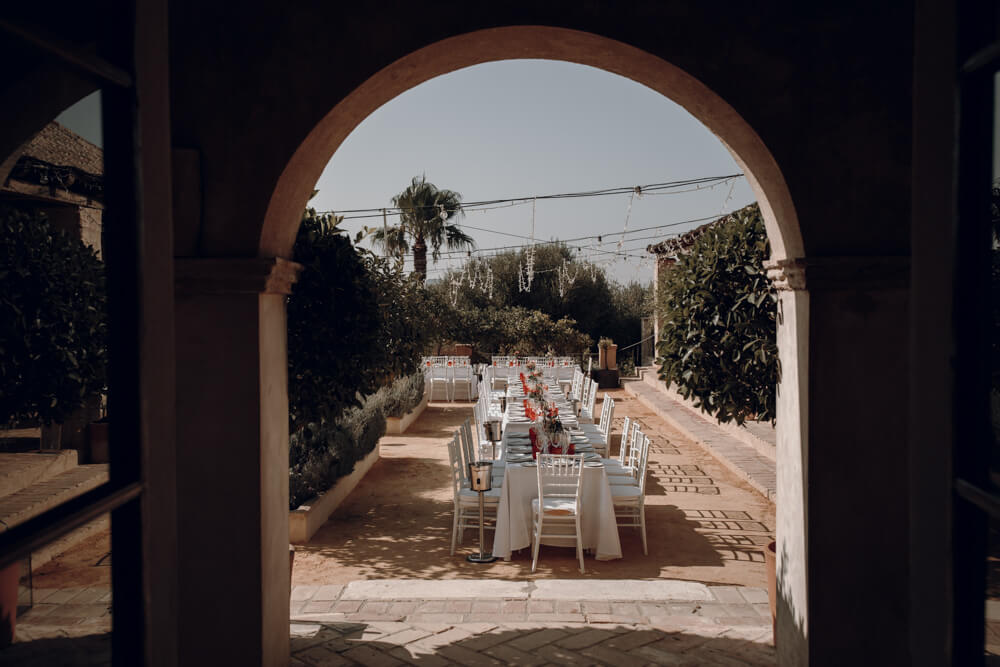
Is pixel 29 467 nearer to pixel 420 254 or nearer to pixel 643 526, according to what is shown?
pixel 643 526

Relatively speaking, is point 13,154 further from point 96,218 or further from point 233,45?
point 233,45

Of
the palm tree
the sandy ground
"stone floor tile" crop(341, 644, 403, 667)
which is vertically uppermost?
the palm tree

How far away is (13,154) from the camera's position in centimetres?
131

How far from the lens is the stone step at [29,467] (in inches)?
46.3

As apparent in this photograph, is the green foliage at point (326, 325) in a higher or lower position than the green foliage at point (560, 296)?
lower

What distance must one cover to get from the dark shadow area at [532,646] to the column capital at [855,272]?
84.6 inches

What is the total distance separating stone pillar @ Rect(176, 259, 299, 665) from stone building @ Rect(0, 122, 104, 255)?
166 cm

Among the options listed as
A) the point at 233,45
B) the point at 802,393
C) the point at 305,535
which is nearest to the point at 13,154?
the point at 233,45

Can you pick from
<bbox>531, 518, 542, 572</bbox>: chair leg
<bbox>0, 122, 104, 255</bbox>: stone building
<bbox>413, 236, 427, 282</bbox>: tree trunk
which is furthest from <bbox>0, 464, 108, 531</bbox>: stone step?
<bbox>413, 236, 427, 282</bbox>: tree trunk

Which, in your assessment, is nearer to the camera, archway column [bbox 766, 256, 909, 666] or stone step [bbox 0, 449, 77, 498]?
stone step [bbox 0, 449, 77, 498]

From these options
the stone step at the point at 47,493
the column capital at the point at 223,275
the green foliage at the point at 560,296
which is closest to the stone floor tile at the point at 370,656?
the column capital at the point at 223,275

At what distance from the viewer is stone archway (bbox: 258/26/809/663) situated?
335 cm

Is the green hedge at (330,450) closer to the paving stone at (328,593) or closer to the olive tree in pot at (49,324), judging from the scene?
the paving stone at (328,593)

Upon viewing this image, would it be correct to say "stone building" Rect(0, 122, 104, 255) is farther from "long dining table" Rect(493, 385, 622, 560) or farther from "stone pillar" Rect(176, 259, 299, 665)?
"long dining table" Rect(493, 385, 622, 560)
